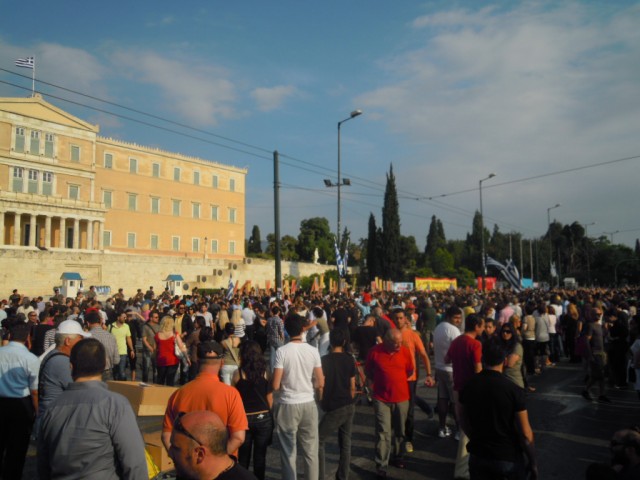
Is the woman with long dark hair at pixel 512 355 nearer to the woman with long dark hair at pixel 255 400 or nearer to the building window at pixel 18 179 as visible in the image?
the woman with long dark hair at pixel 255 400

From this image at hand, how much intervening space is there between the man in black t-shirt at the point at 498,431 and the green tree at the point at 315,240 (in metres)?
70.9

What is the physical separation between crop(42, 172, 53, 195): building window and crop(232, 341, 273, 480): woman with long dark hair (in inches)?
1979

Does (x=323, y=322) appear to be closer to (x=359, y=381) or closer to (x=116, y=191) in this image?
(x=359, y=381)

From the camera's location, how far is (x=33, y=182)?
154 ft

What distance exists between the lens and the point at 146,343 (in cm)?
1027

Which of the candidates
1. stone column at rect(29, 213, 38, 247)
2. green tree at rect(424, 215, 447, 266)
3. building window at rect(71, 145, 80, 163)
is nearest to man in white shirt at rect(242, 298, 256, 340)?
stone column at rect(29, 213, 38, 247)

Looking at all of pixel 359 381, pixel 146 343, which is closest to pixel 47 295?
pixel 146 343

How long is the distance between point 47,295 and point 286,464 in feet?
124

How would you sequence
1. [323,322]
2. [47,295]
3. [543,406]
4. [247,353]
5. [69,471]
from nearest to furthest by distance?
[69,471] → [247,353] → [543,406] → [323,322] → [47,295]

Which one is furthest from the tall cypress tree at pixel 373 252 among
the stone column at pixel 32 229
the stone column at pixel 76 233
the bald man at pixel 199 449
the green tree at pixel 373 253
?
the bald man at pixel 199 449

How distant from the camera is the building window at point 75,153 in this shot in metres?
50.3

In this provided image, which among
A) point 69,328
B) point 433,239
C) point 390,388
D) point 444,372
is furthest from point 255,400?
point 433,239

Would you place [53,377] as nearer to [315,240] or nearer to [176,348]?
[176,348]

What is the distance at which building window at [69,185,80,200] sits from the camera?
164ft
